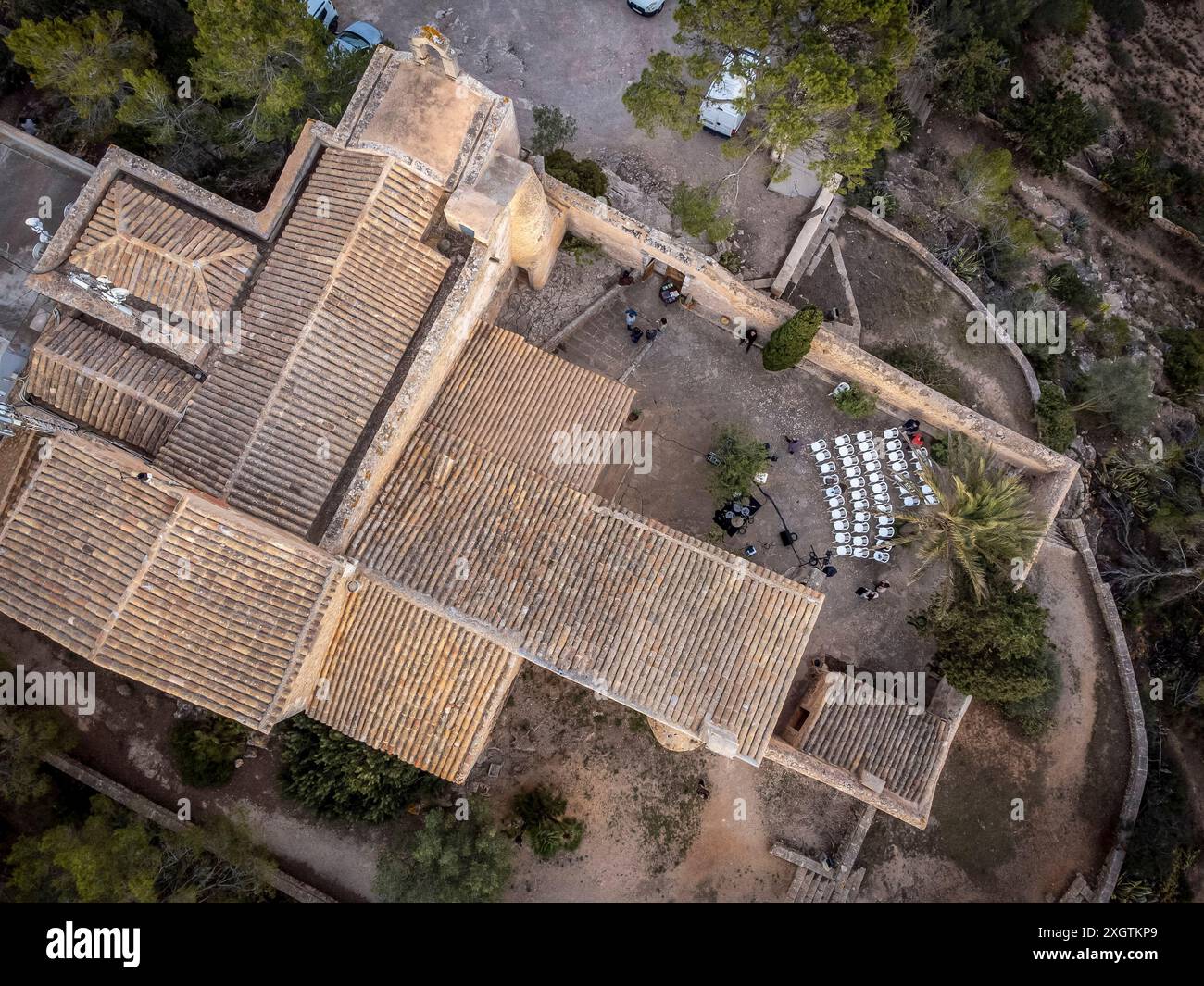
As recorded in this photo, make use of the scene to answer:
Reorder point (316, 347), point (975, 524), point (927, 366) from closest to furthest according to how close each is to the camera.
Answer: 1. point (316, 347)
2. point (975, 524)
3. point (927, 366)

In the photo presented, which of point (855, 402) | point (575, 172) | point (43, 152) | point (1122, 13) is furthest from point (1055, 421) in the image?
point (43, 152)

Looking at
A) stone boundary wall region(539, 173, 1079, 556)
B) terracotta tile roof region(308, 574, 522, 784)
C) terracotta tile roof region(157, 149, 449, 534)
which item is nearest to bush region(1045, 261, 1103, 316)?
stone boundary wall region(539, 173, 1079, 556)

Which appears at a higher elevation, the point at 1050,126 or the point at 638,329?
the point at 1050,126

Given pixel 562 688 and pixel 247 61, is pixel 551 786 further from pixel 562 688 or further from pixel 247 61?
pixel 247 61
